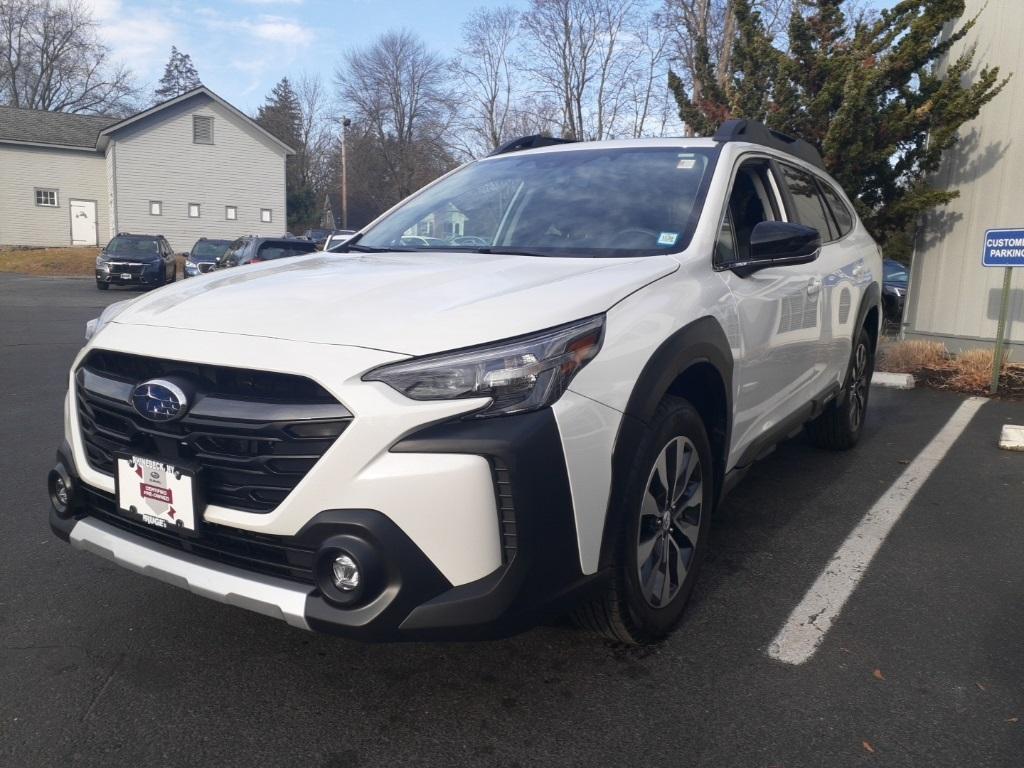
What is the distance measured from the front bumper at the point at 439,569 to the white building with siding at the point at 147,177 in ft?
128

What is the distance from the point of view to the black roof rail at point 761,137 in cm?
383

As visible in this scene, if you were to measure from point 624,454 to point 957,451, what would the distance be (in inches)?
176

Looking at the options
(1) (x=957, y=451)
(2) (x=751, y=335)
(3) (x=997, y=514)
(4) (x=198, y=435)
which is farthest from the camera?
(1) (x=957, y=451)

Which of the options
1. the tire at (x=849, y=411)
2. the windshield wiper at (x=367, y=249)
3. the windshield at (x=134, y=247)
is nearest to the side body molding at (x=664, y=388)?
the windshield wiper at (x=367, y=249)

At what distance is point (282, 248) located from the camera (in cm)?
1422

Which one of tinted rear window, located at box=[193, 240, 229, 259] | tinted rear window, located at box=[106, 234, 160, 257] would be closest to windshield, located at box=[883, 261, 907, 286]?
tinted rear window, located at box=[193, 240, 229, 259]

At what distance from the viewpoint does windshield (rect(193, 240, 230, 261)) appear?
2430cm

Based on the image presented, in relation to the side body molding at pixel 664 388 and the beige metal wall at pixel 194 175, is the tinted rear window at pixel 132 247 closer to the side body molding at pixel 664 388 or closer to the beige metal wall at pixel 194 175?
the beige metal wall at pixel 194 175

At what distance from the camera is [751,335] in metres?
3.40

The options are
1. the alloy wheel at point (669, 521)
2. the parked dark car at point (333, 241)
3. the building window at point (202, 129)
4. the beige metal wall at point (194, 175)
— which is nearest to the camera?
the alloy wheel at point (669, 521)

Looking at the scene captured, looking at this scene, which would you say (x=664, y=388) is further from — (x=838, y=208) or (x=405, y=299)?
(x=838, y=208)

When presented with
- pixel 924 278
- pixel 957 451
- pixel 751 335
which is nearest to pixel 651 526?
pixel 751 335

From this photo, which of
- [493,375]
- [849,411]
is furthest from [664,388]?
[849,411]

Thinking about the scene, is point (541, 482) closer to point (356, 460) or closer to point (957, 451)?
point (356, 460)
